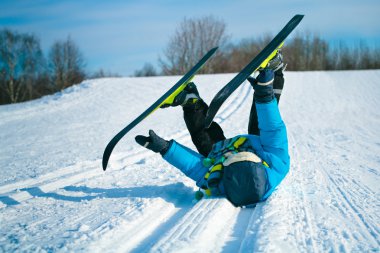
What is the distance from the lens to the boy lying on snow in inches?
87.8

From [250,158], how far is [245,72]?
0.74 m

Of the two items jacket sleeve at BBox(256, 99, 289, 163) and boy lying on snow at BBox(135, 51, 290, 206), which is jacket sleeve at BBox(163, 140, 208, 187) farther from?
jacket sleeve at BBox(256, 99, 289, 163)

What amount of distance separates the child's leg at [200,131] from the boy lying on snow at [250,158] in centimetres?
16

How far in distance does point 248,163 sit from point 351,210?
2.63ft

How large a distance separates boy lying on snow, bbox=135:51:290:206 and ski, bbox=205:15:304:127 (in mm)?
107

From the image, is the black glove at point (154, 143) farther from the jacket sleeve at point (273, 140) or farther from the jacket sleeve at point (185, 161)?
the jacket sleeve at point (273, 140)

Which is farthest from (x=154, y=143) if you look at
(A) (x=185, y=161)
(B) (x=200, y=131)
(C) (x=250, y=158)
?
(C) (x=250, y=158)

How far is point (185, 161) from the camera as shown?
8.68 ft

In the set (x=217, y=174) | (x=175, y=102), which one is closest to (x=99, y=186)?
(x=175, y=102)

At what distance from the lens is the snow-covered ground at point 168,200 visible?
6.04ft

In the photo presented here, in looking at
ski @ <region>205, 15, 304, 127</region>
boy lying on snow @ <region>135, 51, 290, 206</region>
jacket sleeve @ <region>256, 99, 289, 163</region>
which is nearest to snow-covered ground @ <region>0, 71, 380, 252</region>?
boy lying on snow @ <region>135, 51, 290, 206</region>

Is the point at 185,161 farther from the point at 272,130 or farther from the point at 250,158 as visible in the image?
the point at 272,130

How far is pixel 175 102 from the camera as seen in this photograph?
3088 millimetres

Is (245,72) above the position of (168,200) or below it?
above
